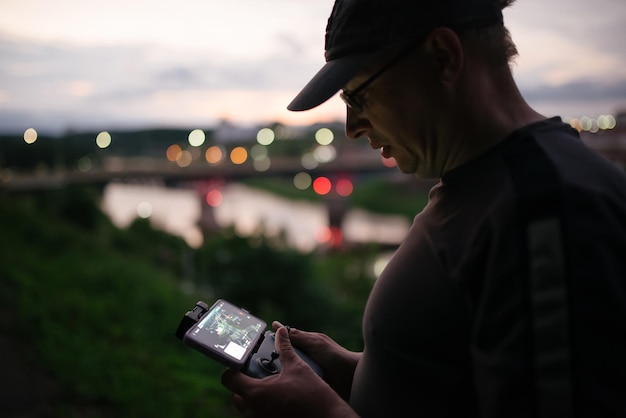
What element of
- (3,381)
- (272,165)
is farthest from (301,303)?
(272,165)

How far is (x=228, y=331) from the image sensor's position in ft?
3.57

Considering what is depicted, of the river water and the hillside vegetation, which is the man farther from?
the river water

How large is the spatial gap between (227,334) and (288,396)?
20cm

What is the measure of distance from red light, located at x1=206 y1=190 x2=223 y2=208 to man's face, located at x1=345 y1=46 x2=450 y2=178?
83.1ft

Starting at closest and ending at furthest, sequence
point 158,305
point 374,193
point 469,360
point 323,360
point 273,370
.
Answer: point 469,360, point 273,370, point 323,360, point 158,305, point 374,193

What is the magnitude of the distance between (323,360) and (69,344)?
3588 mm

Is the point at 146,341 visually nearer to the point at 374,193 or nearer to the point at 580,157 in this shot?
the point at 580,157

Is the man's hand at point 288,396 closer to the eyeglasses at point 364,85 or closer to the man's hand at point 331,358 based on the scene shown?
the man's hand at point 331,358

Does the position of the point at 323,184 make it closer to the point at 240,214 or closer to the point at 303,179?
the point at 303,179

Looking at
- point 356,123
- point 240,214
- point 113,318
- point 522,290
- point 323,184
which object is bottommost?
point 240,214

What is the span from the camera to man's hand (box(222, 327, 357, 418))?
3.01 ft

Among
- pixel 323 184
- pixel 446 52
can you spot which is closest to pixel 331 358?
pixel 446 52

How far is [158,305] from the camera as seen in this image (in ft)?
20.6

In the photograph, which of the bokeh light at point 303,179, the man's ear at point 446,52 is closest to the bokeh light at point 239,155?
the bokeh light at point 303,179
